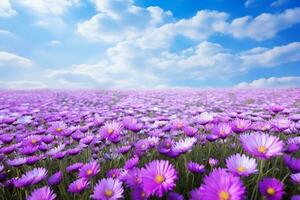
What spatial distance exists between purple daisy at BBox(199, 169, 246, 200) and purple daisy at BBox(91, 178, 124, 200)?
0.44 metres

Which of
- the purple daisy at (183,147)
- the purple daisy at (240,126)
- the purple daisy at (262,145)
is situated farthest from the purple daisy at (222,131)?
the purple daisy at (262,145)

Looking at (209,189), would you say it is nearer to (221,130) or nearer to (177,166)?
(177,166)

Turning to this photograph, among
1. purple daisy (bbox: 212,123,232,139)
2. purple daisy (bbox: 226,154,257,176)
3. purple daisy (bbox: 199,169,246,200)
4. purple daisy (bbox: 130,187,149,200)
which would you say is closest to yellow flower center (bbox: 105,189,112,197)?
purple daisy (bbox: 130,187,149,200)

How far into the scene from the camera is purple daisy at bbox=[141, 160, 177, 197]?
1.29m

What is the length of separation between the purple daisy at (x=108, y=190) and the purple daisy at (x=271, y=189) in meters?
0.66

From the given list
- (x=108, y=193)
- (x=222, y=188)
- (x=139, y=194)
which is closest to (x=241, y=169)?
(x=222, y=188)

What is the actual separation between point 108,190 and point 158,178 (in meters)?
0.31

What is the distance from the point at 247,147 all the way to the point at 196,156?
0.84 meters

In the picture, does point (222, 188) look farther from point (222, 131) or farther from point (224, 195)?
point (222, 131)

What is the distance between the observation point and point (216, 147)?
2.67 m

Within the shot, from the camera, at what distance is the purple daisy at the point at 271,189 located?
1.30 m

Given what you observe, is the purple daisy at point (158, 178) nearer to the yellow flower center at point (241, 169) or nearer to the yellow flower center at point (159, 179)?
the yellow flower center at point (159, 179)

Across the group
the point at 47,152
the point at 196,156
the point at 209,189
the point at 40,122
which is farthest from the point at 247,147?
the point at 40,122

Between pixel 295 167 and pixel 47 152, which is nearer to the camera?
pixel 295 167
